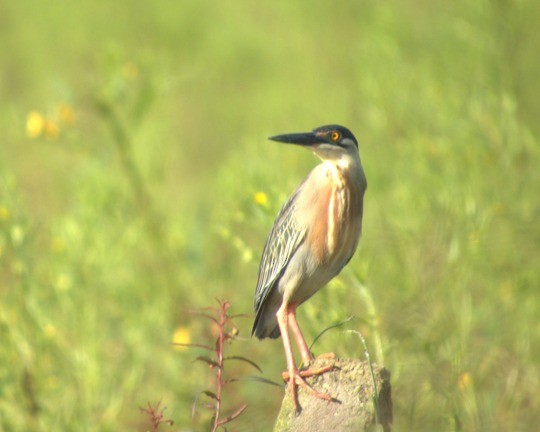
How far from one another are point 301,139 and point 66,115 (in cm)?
387

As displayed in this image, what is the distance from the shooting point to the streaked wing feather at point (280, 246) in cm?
396

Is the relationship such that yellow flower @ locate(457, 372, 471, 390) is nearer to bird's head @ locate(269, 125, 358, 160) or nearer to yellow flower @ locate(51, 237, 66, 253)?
bird's head @ locate(269, 125, 358, 160)

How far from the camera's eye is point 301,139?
3.84 metres

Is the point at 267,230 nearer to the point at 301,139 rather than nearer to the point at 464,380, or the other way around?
the point at 464,380

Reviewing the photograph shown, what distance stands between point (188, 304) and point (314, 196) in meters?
4.65

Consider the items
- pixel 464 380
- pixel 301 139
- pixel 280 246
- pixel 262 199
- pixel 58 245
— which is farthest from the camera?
pixel 58 245

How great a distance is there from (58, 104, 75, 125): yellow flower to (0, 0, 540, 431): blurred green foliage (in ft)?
0.05

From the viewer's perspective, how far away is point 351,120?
10.3m

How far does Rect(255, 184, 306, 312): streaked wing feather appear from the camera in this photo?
3957 millimetres

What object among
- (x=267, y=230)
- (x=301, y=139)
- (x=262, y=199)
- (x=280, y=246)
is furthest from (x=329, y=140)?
(x=267, y=230)

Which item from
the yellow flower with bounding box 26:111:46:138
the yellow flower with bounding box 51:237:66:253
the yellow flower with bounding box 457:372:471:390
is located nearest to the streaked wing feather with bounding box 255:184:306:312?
the yellow flower with bounding box 457:372:471:390

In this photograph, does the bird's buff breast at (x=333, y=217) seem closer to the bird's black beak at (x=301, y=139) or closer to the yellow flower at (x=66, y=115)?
the bird's black beak at (x=301, y=139)

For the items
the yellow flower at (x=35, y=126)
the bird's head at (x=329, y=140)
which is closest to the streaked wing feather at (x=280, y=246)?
the bird's head at (x=329, y=140)

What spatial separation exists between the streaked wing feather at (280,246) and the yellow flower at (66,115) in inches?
142
